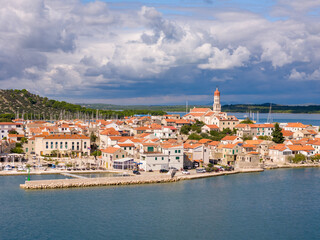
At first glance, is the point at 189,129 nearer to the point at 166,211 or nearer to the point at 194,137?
the point at 194,137

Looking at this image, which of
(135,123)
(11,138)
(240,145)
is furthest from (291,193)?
(135,123)

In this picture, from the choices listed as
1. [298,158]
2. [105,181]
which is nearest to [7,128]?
[105,181]

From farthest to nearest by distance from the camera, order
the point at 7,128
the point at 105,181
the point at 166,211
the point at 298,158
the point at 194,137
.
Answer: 1. the point at 7,128
2. the point at 194,137
3. the point at 298,158
4. the point at 105,181
5. the point at 166,211

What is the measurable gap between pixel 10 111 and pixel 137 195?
6653 centimetres

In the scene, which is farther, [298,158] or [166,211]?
[298,158]

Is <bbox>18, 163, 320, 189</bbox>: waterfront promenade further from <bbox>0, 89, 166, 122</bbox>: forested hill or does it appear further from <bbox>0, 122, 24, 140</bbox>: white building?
<bbox>0, 89, 166, 122</bbox>: forested hill

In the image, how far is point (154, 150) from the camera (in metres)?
35.8

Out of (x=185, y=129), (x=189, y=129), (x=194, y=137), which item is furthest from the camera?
(x=189, y=129)

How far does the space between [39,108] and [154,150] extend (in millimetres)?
63674

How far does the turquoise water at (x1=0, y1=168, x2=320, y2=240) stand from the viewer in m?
19.1

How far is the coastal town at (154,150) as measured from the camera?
33.0m

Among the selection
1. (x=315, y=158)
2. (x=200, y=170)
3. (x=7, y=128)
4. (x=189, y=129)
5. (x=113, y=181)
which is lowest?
(x=113, y=181)

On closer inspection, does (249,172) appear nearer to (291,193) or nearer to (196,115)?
(291,193)

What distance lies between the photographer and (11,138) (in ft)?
150
